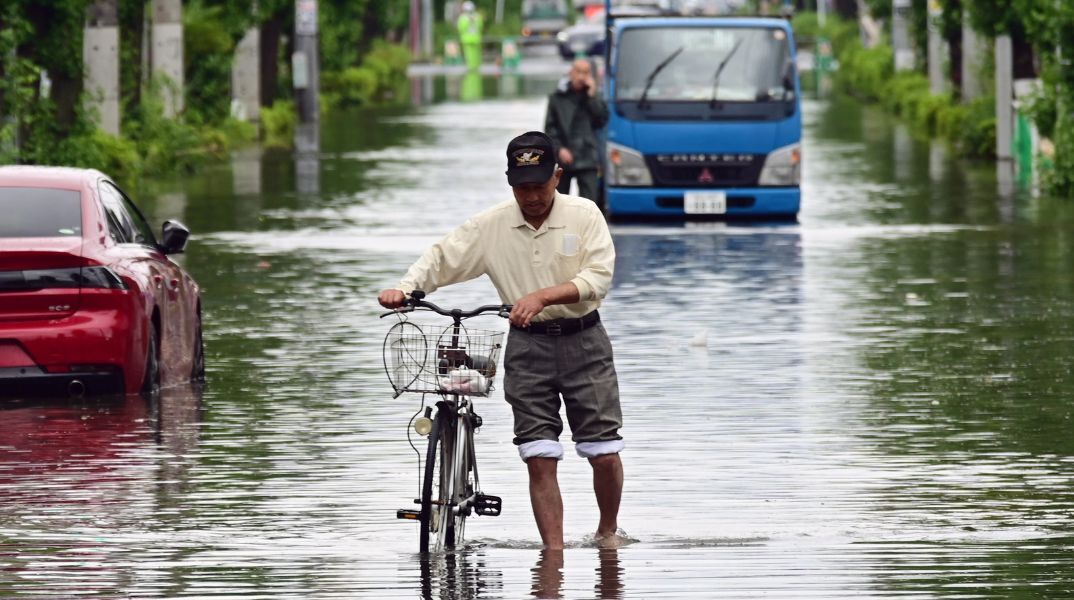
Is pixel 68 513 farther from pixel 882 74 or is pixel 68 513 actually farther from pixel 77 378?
pixel 882 74

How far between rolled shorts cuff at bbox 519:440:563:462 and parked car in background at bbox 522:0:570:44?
88.9 m

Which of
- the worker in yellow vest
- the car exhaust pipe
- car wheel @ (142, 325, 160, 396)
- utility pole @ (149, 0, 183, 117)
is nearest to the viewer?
the car exhaust pipe

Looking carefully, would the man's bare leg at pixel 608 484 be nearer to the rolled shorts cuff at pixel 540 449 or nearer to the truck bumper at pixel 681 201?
the rolled shorts cuff at pixel 540 449

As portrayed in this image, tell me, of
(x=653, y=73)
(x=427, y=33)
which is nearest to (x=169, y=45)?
(x=653, y=73)

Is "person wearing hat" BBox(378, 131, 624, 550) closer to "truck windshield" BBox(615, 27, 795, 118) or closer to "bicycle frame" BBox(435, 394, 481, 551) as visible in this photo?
"bicycle frame" BBox(435, 394, 481, 551)

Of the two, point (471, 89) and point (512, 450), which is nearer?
point (512, 450)

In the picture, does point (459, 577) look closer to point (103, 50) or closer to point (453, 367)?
point (453, 367)

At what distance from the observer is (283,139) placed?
42031 millimetres

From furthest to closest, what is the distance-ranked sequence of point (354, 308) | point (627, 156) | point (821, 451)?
point (627, 156)
point (354, 308)
point (821, 451)

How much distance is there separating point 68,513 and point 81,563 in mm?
1141

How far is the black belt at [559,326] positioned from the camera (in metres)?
9.09

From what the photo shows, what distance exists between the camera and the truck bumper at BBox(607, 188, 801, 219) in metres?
26.3

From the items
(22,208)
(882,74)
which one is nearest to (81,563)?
(22,208)

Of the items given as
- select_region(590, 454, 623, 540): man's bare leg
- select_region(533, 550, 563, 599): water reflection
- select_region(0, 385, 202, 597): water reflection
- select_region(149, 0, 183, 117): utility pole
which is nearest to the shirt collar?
select_region(590, 454, 623, 540): man's bare leg
